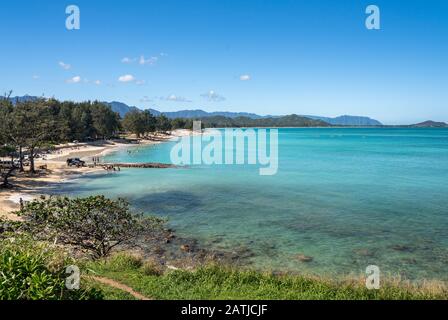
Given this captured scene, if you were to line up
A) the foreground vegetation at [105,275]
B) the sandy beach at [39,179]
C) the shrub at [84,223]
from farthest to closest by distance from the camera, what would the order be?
1. the sandy beach at [39,179]
2. the shrub at [84,223]
3. the foreground vegetation at [105,275]

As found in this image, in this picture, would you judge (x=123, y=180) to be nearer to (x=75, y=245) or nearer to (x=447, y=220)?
(x=75, y=245)

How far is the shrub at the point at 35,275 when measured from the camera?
9039 millimetres

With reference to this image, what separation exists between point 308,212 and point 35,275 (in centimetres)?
3004

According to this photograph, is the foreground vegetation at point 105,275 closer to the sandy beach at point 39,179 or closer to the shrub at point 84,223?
the shrub at point 84,223

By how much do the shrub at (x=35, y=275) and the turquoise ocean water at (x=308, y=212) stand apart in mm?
14042

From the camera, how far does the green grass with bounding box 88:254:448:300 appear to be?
13.0 meters

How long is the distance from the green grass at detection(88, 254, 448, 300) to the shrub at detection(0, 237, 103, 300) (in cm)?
162

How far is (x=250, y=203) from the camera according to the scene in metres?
40.1

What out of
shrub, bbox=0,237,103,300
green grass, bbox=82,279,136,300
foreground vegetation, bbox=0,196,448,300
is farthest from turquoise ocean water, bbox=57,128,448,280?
shrub, bbox=0,237,103,300

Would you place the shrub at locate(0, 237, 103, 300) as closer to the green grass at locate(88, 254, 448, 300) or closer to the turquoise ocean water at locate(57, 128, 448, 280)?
the green grass at locate(88, 254, 448, 300)

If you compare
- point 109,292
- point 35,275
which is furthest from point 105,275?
point 35,275

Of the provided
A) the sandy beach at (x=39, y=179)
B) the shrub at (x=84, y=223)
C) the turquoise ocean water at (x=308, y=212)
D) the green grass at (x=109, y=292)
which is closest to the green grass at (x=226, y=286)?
the green grass at (x=109, y=292)
